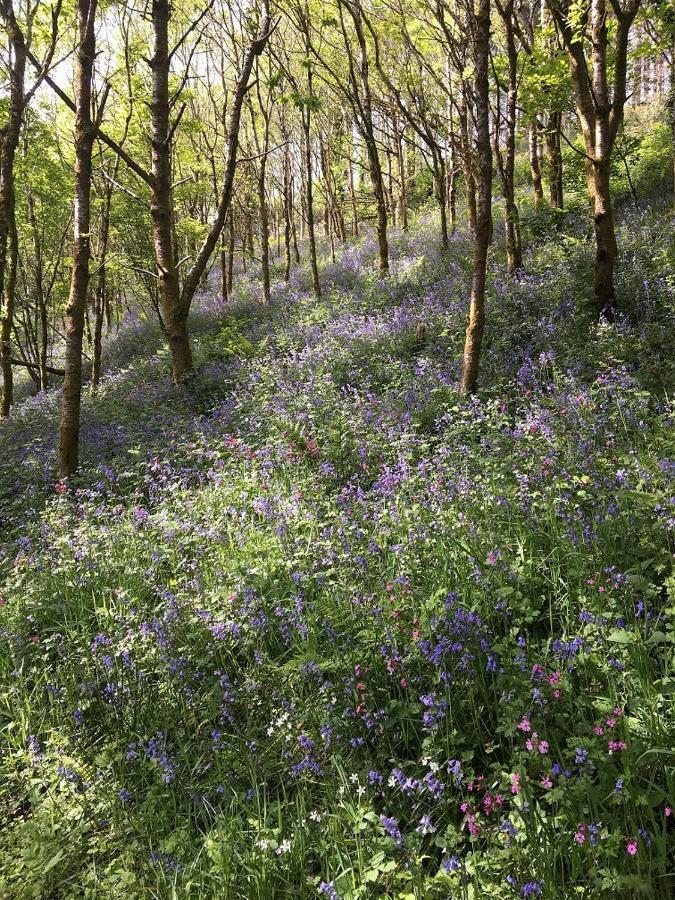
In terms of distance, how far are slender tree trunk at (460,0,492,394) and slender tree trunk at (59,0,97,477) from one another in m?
5.04

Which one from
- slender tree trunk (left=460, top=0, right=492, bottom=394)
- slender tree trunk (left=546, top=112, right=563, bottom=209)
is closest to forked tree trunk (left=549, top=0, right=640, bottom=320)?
slender tree trunk (left=460, top=0, right=492, bottom=394)

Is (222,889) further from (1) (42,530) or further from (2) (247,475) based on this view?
(1) (42,530)

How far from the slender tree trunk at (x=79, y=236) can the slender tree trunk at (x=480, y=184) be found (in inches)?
198

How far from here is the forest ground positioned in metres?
2.29

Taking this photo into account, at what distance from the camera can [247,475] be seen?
601cm

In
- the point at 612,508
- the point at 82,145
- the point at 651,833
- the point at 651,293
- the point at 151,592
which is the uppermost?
the point at 82,145

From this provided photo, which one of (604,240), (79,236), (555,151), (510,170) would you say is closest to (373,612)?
(79,236)

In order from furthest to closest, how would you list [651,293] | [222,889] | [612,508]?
[651,293] → [612,508] → [222,889]

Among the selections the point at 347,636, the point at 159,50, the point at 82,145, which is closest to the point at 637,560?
the point at 347,636

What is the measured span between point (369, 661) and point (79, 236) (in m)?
6.79

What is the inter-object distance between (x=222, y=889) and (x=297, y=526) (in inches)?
108

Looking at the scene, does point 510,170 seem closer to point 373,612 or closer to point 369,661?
point 373,612

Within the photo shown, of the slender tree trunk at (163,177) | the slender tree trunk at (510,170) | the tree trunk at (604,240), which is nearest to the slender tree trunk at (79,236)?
the slender tree trunk at (163,177)

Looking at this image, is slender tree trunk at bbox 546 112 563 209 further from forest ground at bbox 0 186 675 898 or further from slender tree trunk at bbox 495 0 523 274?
forest ground at bbox 0 186 675 898
